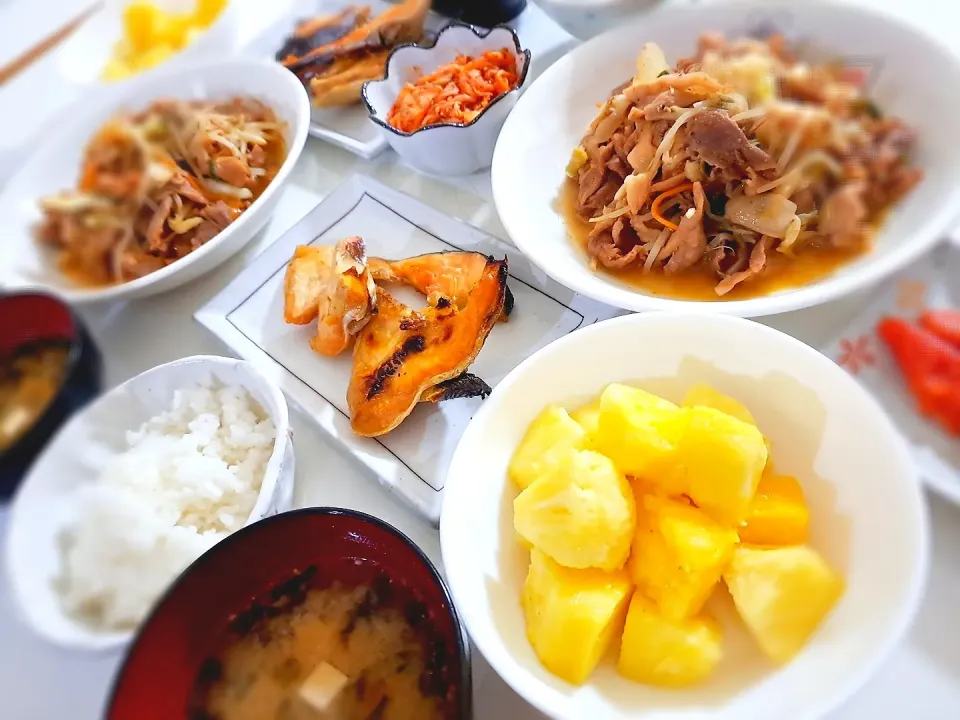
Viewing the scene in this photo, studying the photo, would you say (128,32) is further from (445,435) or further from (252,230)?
(445,435)

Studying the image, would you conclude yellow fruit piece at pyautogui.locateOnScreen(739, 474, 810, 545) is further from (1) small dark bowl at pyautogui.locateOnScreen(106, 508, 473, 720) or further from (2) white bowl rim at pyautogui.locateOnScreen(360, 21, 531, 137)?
(2) white bowl rim at pyautogui.locateOnScreen(360, 21, 531, 137)

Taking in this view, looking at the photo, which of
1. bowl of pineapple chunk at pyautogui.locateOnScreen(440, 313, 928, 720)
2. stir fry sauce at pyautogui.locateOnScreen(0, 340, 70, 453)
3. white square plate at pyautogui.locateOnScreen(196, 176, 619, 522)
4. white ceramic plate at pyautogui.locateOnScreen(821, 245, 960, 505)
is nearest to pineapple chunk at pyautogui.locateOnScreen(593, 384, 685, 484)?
bowl of pineapple chunk at pyautogui.locateOnScreen(440, 313, 928, 720)

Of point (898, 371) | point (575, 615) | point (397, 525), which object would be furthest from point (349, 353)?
point (898, 371)

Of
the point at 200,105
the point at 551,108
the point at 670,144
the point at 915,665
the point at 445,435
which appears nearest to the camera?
the point at 915,665

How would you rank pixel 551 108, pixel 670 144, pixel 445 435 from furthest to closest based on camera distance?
pixel 551 108
pixel 445 435
pixel 670 144

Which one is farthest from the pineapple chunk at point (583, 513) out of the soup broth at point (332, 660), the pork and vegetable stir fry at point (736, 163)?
the pork and vegetable stir fry at point (736, 163)

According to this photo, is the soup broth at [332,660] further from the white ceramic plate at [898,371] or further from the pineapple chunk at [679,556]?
the white ceramic plate at [898,371]

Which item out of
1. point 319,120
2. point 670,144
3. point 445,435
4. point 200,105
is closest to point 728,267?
point 670,144
